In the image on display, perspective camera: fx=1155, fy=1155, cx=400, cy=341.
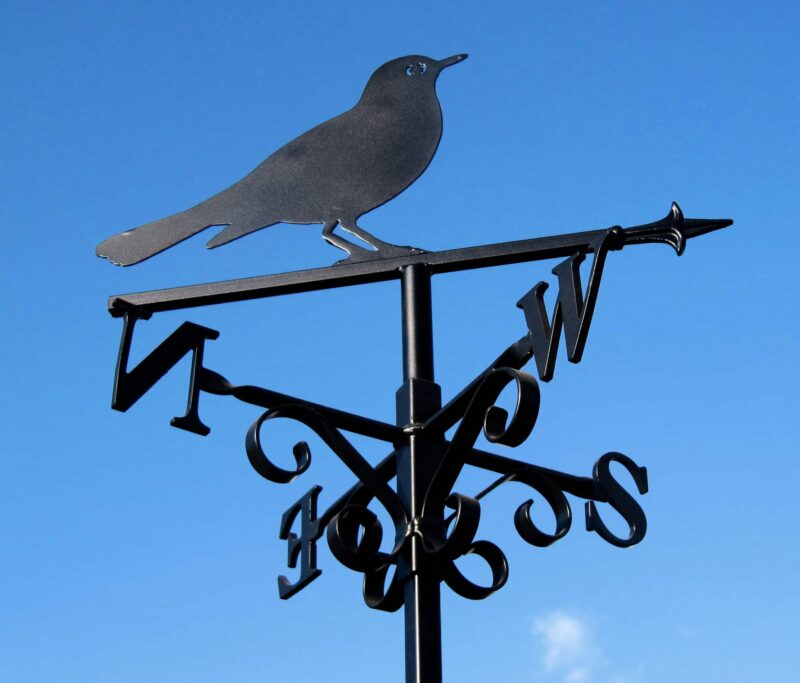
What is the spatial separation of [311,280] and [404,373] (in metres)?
0.23

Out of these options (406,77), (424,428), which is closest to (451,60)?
(406,77)

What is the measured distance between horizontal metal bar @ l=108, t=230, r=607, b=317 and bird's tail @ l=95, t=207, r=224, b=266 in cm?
16

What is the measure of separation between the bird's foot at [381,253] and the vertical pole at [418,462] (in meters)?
0.04

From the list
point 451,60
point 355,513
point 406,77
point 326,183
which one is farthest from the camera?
point 451,60

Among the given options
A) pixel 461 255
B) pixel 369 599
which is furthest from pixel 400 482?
pixel 461 255

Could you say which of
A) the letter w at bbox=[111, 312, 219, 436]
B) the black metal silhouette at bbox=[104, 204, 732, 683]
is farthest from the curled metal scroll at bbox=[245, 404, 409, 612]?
the letter w at bbox=[111, 312, 219, 436]

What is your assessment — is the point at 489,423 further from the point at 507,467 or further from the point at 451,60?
the point at 451,60

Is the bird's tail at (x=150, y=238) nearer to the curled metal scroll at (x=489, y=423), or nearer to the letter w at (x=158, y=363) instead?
the letter w at (x=158, y=363)

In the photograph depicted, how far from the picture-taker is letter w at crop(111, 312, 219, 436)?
183cm

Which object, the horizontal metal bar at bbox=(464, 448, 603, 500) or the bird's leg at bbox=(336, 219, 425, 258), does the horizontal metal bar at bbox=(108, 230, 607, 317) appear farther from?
the horizontal metal bar at bbox=(464, 448, 603, 500)

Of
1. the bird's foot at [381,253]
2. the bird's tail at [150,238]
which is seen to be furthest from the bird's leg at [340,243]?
the bird's tail at [150,238]

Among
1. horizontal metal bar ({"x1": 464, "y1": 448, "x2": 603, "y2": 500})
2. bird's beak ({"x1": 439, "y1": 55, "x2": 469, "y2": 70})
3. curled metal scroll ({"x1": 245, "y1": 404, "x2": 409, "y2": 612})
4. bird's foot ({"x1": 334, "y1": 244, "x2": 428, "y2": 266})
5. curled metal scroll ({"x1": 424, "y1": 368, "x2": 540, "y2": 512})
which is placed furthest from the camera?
bird's beak ({"x1": 439, "y1": 55, "x2": 469, "y2": 70})

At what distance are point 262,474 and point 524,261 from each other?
56 cm

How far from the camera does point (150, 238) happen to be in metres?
2.13
